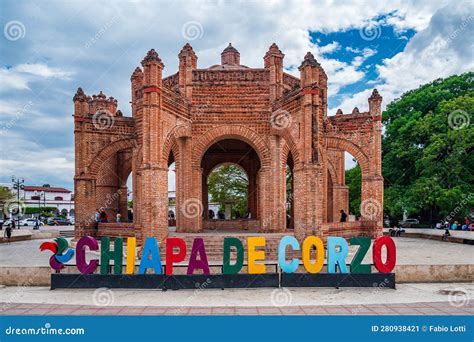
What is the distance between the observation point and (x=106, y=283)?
9.30m

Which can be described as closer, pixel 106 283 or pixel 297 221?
pixel 106 283

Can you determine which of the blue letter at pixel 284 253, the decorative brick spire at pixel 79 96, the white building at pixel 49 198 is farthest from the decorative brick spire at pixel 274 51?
the white building at pixel 49 198

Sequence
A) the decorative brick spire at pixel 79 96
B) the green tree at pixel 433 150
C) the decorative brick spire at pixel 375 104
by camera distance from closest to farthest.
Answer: the decorative brick spire at pixel 79 96 < the decorative brick spire at pixel 375 104 < the green tree at pixel 433 150

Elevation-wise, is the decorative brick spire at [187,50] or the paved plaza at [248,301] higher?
the decorative brick spire at [187,50]

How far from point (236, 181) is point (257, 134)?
71.7ft

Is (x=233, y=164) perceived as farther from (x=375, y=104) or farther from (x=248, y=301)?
(x=248, y=301)

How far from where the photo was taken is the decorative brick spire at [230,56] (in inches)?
806

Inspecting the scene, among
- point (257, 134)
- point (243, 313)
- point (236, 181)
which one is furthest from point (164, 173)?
point (236, 181)

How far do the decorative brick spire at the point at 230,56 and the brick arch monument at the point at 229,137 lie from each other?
2.10 feet

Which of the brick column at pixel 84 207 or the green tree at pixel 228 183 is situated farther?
the green tree at pixel 228 183

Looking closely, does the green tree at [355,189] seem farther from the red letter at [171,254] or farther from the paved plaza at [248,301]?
the red letter at [171,254]

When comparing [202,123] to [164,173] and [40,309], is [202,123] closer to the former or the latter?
[164,173]

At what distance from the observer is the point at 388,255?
9.23m

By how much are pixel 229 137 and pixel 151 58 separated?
5.41 meters
